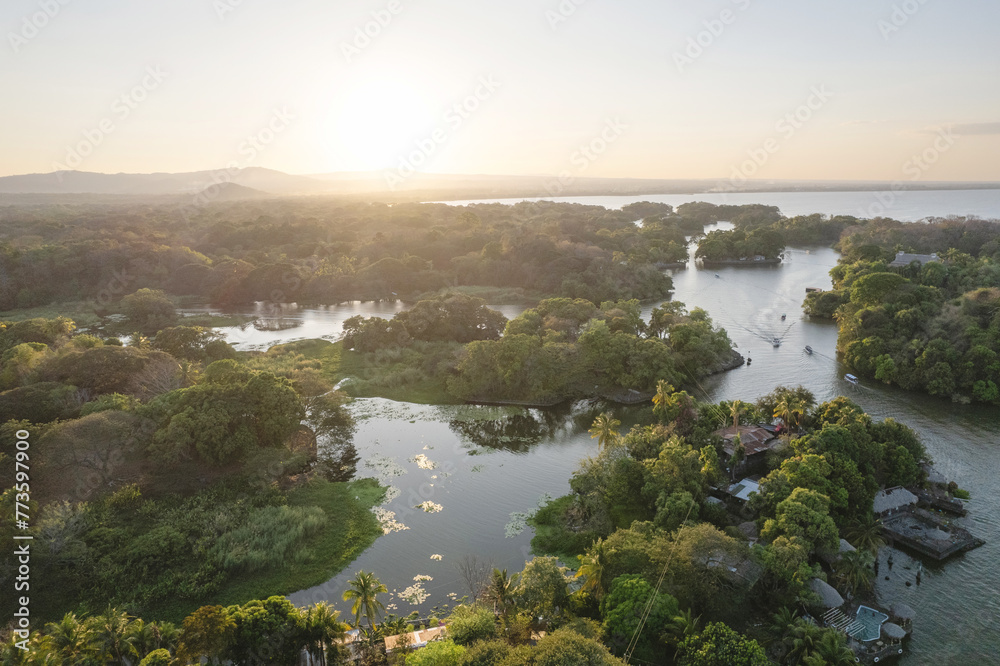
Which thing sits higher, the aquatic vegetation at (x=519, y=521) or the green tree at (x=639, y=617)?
the green tree at (x=639, y=617)

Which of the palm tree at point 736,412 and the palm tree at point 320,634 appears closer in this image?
the palm tree at point 320,634

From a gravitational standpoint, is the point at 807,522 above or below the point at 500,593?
above

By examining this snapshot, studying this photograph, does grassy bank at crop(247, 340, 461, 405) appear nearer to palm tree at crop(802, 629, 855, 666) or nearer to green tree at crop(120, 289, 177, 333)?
green tree at crop(120, 289, 177, 333)

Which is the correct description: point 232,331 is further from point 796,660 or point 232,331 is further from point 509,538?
point 796,660

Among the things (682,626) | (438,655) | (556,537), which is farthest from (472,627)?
(556,537)

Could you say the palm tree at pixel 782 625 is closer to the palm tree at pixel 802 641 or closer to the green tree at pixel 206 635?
the palm tree at pixel 802 641

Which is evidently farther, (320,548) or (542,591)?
(320,548)

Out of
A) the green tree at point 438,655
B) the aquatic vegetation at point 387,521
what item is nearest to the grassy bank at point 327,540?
the aquatic vegetation at point 387,521

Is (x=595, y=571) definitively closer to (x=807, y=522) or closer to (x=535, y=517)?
(x=535, y=517)
